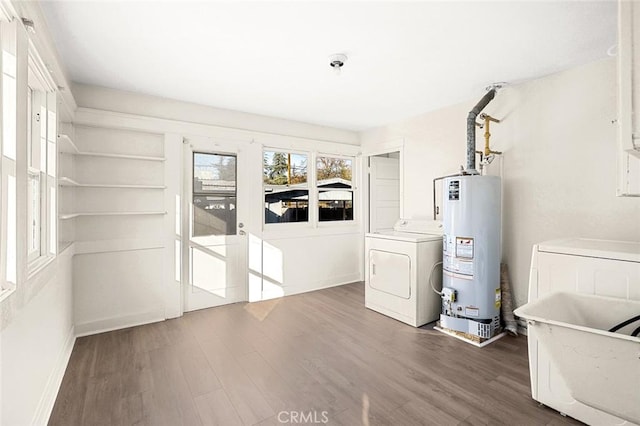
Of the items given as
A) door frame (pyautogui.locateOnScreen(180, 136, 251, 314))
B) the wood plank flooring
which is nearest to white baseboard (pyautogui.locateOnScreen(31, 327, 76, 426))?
the wood plank flooring

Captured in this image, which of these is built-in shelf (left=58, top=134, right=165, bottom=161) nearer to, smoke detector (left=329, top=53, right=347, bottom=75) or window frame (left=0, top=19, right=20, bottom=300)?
window frame (left=0, top=19, right=20, bottom=300)

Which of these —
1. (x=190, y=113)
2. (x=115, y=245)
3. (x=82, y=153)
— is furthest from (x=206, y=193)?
(x=82, y=153)

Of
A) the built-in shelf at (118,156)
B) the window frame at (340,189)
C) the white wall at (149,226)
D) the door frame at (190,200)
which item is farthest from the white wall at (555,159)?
the built-in shelf at (118,156)

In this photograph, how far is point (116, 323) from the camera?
10.1 feet

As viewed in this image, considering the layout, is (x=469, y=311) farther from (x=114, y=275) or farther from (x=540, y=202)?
(x=114, y=275)

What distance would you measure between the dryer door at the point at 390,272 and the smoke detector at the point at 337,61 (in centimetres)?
199

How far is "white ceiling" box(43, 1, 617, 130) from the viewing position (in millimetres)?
1871

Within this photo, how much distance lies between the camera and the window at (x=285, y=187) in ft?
13.7

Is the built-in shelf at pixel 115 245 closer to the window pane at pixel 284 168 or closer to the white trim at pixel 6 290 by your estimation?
the window pane at pixel 284 168

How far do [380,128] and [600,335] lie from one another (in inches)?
149

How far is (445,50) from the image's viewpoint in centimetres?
236

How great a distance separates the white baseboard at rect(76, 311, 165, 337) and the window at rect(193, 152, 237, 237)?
3.24ft

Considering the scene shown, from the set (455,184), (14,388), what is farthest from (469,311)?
(14,388)

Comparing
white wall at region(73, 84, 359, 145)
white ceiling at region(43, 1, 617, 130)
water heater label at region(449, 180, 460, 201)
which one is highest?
white ceiling at region(43, 1, 617, 130)
